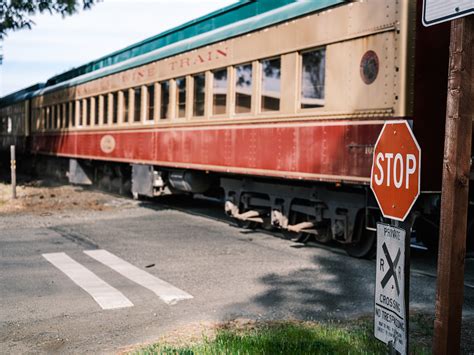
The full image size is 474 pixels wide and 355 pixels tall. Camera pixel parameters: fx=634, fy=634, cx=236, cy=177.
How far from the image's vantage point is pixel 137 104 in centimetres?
1403

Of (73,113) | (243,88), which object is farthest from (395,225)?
(73,113)

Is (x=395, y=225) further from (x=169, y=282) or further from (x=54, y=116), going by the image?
(x=54, y=116)

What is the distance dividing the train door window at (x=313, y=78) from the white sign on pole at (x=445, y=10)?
15.8ft

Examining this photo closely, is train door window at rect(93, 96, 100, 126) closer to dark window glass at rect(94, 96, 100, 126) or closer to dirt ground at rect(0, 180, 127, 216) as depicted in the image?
dark window glass at rect(94, 96, 100, 126)

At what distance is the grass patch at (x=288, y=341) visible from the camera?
4211 millimetres

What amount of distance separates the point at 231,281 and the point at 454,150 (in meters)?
4.02

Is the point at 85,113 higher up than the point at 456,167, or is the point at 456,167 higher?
the point at 85,113

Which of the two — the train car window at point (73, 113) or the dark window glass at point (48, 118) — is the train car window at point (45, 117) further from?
the train car window at point (73, 113)

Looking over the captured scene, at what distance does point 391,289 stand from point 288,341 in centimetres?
126

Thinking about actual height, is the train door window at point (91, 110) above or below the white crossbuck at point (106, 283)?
above

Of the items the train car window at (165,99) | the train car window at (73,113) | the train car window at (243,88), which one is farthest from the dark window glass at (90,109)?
the train car window at (243,88)

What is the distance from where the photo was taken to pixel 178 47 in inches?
467

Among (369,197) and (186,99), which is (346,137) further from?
(186,99)

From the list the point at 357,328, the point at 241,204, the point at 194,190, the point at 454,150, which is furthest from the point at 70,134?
the point at 454,150
